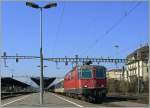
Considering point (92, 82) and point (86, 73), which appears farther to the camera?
point (86, 73)

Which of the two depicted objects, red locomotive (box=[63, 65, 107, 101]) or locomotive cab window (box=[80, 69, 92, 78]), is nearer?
red locomotive (box=[63, 65, 107, 101])

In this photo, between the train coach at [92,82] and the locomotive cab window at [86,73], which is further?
the locomotive cab window at [86,73]

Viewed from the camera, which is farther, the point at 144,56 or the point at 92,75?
the point at 144,56

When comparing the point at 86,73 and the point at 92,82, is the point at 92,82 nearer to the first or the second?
the point at 92,82

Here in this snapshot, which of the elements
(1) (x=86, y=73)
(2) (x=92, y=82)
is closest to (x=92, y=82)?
(2) (x=92, y=82)

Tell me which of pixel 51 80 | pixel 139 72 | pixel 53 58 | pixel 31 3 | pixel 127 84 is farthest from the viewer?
pixel 51 80

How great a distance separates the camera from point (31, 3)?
37.2 meters

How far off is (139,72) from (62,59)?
42.1 m

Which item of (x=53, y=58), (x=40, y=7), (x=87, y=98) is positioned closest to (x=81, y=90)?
(x=87, y=98)

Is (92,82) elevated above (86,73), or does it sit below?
below

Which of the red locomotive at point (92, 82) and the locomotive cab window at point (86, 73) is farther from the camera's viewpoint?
the locomotive cab window at point (86, 73)

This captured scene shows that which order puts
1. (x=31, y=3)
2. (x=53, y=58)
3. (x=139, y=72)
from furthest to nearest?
1. (x=139, y=72)
2. (x=53, y=58)
3. (x=31, y=3)

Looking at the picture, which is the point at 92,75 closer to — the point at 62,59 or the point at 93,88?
the point at 93,88

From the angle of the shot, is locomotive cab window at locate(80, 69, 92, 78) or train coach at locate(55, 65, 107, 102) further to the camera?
locomotive cab window at locate(80, 69, 92, 78)
